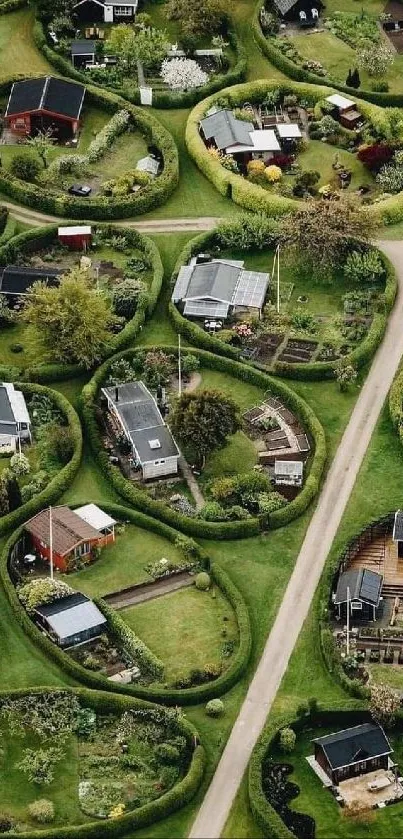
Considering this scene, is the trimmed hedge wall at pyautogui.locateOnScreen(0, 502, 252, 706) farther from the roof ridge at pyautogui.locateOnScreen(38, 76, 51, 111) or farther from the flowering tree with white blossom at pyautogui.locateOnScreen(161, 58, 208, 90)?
the flowering tree with white blossom at pyautogui.locateOnScreen(161, 58, 208, 90)

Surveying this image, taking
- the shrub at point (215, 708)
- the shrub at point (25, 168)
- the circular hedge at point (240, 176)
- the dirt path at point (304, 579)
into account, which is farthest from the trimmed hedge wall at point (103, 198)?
the shrub at point (215, 708)

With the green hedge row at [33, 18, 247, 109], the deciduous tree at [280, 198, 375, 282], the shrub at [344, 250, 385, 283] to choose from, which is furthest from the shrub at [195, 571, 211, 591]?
the green hedge row at [33, 18, 247, 109]

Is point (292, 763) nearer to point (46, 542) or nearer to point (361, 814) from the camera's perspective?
point (361, 814)

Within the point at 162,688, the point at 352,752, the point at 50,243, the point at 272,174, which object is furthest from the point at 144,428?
the point at 272,174

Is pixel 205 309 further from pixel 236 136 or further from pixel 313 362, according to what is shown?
pixel 236 136

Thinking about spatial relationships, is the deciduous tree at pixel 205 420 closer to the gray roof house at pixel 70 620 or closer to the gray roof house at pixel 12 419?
the gray roof house at pixel 12 419

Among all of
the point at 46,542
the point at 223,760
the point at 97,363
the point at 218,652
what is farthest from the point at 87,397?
the point at 223,760
